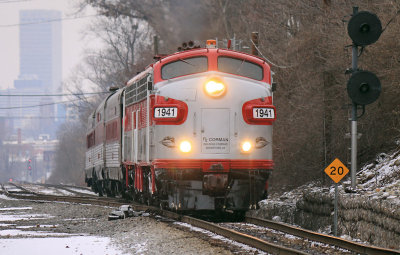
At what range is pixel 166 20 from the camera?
43.9 m

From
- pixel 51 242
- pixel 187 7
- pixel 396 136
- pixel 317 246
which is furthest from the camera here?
pixel 187 7

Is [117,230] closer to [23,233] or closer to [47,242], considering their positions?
[23,233]

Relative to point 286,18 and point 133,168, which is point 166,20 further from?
point 133,168

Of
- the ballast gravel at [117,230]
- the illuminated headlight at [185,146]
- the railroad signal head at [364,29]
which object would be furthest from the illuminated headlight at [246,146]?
the railroad signal head at [364,29]

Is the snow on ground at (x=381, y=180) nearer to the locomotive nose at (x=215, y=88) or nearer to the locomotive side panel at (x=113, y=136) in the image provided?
the locomotive nose at (x=215, y=88)

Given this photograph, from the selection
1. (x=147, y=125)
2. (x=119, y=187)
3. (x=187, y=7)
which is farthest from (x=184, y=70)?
(x=187, y=7)

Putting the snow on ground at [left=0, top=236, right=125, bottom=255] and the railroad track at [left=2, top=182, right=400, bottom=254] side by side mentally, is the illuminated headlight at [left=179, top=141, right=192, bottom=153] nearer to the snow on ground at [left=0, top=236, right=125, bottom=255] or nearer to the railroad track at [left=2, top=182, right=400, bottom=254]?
the railroad track at [left=2, top=182, right=400, bottom=254]

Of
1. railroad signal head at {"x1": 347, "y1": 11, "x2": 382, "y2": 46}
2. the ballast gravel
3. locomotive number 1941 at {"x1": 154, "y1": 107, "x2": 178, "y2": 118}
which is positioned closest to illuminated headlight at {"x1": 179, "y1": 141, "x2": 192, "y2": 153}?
locomotive number 1941 at {"x1": 154, "y1": 107, "x2": 178, "y2": 118}

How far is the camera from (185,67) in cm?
1577

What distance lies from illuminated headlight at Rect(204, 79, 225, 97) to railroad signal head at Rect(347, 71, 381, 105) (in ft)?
8.65

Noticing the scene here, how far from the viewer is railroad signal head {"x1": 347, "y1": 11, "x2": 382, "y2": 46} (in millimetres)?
Answer: 15391

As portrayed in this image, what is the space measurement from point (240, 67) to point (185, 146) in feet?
6.96

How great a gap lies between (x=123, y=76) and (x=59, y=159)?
66.9 meters

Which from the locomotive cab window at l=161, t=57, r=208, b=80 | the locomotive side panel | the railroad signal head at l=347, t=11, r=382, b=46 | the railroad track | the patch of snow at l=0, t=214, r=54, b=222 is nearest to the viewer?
the railroad track
